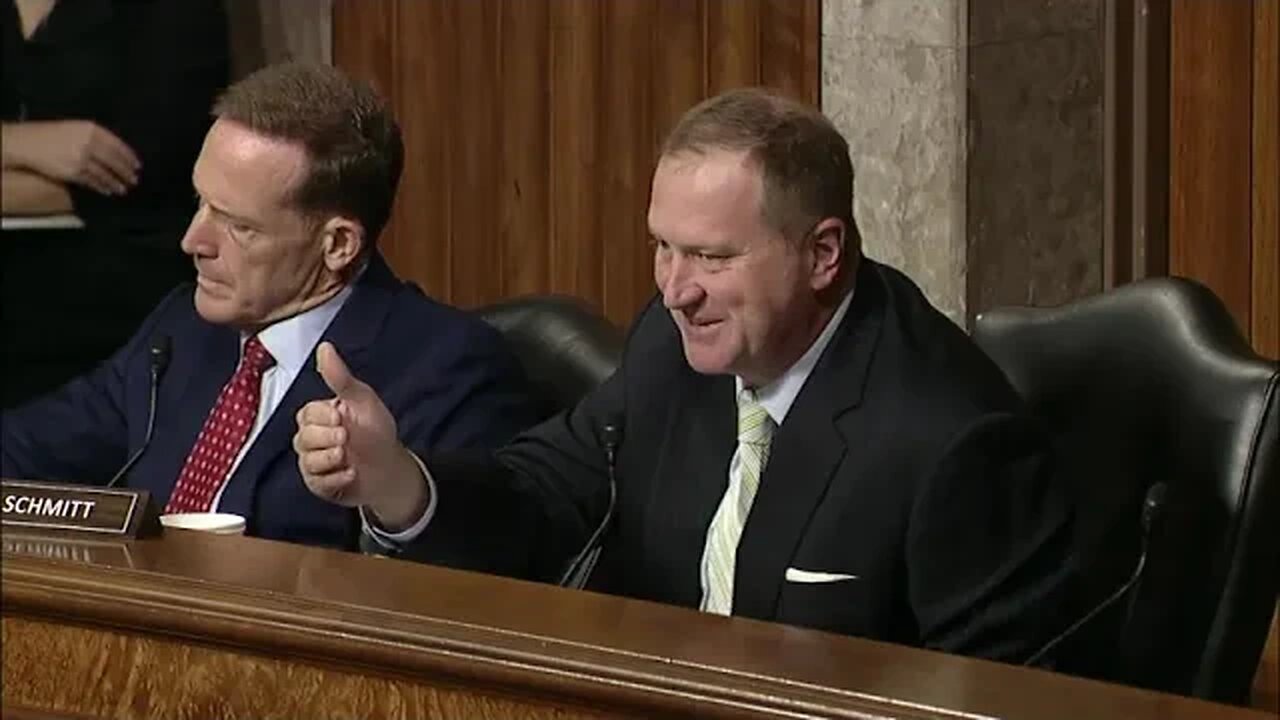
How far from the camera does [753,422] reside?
2.11 m

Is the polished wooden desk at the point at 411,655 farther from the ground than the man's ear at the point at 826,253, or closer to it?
closer to it

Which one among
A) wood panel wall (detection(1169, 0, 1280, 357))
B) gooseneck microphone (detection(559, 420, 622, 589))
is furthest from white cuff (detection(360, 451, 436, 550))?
wood panel wall (detection(1169, 0, 1280, 357))

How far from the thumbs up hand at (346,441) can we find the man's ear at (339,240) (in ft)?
1.56

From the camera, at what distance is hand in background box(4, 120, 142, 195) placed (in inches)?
118

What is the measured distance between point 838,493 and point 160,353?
32.4 inches

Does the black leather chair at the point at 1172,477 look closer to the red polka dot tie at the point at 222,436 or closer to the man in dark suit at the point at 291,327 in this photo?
the man in dark suit at the point at 291,327

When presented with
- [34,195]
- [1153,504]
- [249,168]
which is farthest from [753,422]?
[34,195]

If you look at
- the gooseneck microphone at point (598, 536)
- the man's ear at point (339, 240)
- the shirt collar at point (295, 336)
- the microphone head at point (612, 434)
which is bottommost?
the gooseneck microphone at point (598, 536)

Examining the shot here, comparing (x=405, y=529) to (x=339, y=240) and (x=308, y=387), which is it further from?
(x=339, y=240)

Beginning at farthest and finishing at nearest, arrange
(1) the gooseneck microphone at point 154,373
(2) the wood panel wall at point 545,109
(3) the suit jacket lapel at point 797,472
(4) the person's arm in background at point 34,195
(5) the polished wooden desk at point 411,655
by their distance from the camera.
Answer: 1. (2) the wood panel wall at point 545,109
2. (4) the person's arm in background at point 34,195
3. (1) the gooseneck microphone at point 154,373
4. (3) the suit jacket lapel at point 797,472
5. (5) the polished wooden desk at point 411,655

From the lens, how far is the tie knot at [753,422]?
2.11m

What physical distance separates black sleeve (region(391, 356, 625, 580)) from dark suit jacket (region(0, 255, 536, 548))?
0.11 meters

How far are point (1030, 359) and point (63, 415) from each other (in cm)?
104

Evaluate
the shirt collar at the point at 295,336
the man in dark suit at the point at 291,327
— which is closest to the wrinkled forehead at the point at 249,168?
the man in dark suit at the point at 291,327
